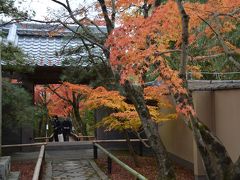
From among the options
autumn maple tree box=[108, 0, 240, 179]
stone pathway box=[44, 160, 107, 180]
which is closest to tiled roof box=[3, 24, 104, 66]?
stone pathway box=[44, 160, 107, 180]

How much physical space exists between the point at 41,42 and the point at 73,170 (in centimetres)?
929

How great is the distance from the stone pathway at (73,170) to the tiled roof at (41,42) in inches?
180

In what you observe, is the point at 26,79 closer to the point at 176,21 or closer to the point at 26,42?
the point at 26,42

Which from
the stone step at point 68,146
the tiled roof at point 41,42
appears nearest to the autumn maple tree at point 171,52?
the tiled roof at point 41,42

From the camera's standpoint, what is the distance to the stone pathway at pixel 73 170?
40.1 feet

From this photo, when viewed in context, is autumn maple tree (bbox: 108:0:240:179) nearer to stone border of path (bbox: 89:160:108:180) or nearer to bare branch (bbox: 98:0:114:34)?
bare branch (bbox: 98:0:114:34)

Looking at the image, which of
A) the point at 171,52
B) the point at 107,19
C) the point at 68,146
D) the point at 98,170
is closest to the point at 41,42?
the point at 68,146

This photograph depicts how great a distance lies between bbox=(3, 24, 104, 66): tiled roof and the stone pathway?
4.57 metres

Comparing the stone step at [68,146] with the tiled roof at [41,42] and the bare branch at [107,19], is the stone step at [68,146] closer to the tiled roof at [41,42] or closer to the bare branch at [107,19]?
the tiled roof at [41,42]

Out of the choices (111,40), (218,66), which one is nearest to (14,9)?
(111,40)

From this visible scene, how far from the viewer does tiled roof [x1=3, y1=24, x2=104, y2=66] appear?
17719mm

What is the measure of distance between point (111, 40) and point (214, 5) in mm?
2526

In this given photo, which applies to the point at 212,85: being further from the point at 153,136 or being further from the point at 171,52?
the point at 171,52

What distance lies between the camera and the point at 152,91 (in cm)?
1254
